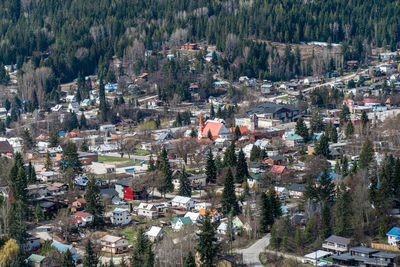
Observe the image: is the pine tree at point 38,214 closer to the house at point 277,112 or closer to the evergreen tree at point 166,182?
the evergreen tree at point 166,182

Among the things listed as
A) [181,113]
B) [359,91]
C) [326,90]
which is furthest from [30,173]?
[359,91]

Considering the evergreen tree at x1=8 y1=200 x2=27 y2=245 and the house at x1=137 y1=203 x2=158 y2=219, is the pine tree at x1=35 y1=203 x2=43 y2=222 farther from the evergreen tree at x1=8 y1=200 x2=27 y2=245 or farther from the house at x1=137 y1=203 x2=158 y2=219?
the house at x1=137 y1=203 x2=158 y2=219

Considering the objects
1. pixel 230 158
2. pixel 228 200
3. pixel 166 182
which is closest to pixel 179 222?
pixel 228 200

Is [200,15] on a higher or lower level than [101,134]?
higher

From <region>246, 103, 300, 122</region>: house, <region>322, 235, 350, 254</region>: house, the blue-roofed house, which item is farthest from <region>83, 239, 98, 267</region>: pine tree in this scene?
<region>246, 103, 300, 122</region>: house

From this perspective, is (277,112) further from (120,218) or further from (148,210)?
(120,218)

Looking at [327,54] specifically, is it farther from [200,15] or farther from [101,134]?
[101,134]
